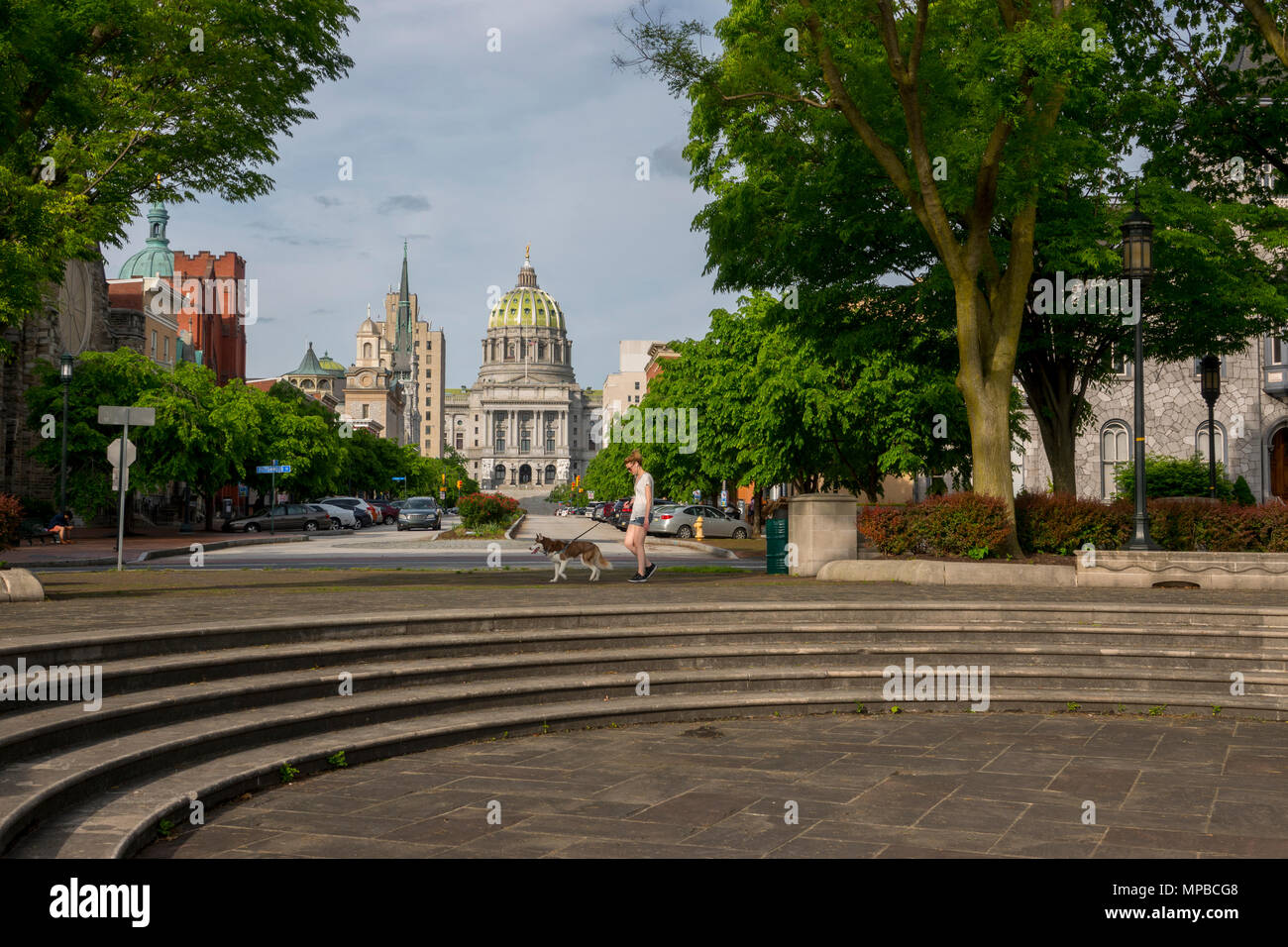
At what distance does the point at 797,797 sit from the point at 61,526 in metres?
36.3

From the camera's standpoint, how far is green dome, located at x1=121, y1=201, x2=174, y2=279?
82.5 meters

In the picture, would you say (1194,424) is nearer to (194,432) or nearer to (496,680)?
(194,432)

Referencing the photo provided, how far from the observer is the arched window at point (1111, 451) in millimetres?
54688

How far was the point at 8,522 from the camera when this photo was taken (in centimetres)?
1300

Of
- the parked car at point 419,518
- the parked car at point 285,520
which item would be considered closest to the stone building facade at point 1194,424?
the parked car at point 419,518

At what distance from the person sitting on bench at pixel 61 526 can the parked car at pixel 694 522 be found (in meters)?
20.8

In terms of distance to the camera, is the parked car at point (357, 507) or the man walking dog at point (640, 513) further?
the parked car at point (357, 507)

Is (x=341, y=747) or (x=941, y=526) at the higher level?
(x=941, y=526)

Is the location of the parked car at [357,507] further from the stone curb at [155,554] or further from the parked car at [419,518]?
the stone curb at [155,554]

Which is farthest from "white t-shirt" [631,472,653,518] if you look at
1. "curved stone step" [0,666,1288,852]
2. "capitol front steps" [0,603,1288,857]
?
"curved stone step" [0,666,1288,852]

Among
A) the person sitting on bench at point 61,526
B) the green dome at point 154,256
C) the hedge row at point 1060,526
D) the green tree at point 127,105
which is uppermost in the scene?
the green dome at point 154,256

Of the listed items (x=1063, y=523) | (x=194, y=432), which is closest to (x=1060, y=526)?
(x=1063, y=523)

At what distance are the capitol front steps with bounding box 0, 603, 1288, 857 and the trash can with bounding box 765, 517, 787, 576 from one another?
611cm

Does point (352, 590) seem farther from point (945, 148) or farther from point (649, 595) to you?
point (945, 148)
